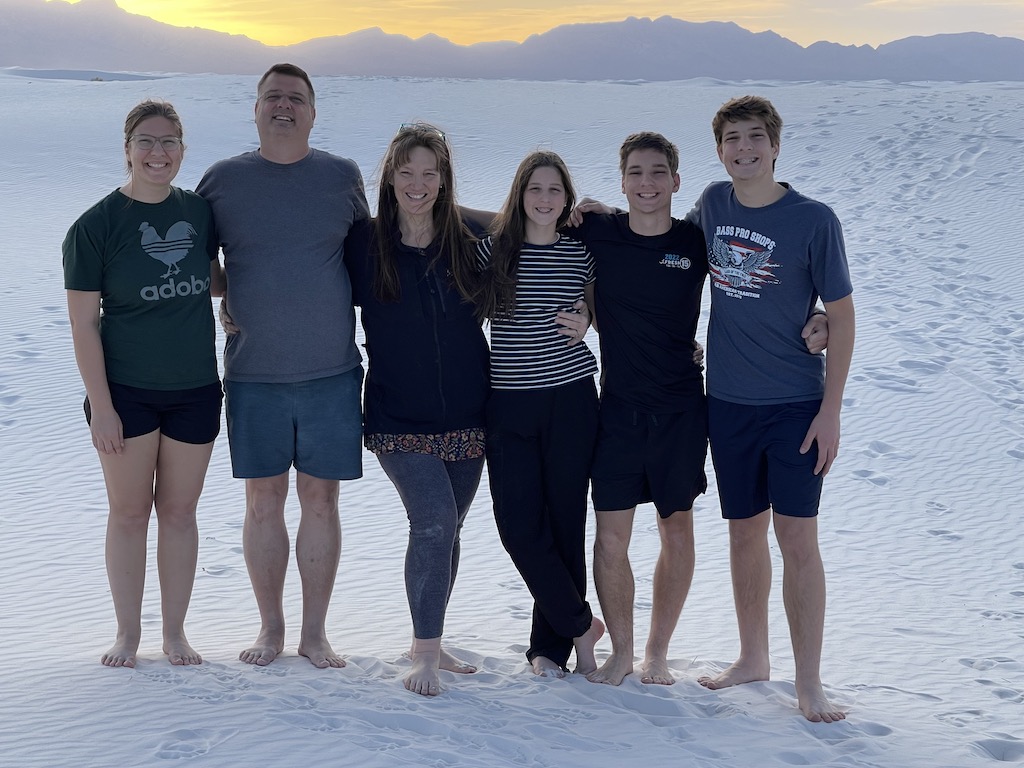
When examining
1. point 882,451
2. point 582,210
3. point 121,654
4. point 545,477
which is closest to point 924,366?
point 882,451

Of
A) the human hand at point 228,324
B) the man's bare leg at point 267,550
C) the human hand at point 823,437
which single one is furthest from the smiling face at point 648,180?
the man's bare leg at point 267,550

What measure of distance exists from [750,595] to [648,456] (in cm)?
86

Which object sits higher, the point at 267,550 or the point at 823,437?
the point at 823,437

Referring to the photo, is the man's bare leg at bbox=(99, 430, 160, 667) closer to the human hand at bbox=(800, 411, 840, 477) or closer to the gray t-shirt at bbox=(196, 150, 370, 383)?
the gray t-shirt at bbox=(196, 150, 370, 383)

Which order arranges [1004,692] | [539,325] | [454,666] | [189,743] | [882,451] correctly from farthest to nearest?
1. [882,451]
2. [1004,692]
3. [454,666]
4. [539,325]
5. [189,743]

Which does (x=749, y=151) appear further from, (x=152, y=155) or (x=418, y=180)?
(x=152, y=155)

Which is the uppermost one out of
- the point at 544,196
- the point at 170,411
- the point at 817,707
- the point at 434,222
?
the point at 544,196

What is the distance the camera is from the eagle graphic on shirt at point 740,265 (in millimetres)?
4227

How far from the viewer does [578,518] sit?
448 centimetres

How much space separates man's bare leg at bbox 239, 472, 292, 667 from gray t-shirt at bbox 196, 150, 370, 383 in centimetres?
55

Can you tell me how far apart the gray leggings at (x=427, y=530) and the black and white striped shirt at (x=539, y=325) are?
0.48m

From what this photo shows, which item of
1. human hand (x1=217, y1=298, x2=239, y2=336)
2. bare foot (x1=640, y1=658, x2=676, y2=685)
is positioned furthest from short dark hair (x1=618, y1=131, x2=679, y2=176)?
bare foot (x1=640, y1=658, x2=676, y2=685)

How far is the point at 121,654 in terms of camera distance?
4418mm

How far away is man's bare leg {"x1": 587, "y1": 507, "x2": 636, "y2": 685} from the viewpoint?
446 cm
